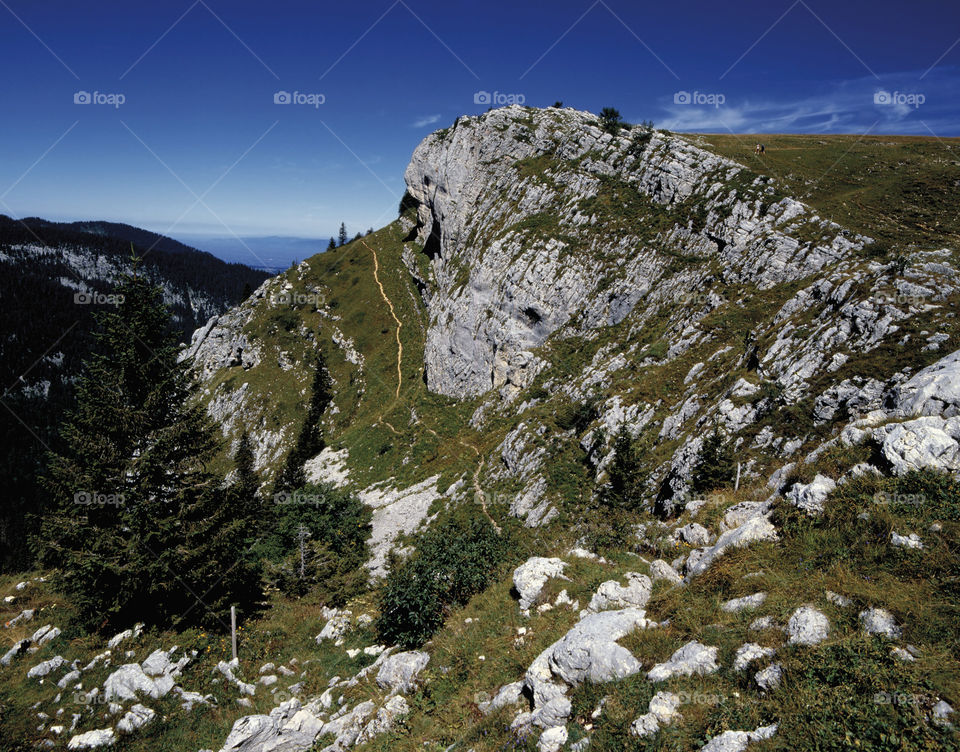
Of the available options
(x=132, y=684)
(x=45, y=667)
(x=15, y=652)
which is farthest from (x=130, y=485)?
(x=132, y=684)

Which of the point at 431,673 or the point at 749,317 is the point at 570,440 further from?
the point at 431,673

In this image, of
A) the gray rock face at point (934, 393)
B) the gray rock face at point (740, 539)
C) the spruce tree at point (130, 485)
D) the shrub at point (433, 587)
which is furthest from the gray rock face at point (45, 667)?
the gray rock face at point (934, 393)

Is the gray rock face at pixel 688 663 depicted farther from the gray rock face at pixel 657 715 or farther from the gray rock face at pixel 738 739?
the gray rock face at pixel 738 739

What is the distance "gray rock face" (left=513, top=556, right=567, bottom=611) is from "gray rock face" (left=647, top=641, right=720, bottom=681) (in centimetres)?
490

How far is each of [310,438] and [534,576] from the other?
4990cm

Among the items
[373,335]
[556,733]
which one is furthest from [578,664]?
[373,335]

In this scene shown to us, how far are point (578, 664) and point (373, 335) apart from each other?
7094cm

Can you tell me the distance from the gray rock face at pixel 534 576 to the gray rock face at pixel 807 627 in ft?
21.6

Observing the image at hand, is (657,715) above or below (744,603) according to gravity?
below

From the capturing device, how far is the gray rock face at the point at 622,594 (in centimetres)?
1082

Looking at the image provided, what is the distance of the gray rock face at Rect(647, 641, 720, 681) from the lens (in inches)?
301

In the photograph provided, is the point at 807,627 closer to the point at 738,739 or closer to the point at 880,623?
the point at 880,623

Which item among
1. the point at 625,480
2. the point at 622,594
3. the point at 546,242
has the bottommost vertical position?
the point at 625,480

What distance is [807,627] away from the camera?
7.32 metres
